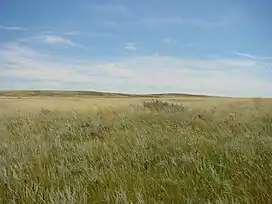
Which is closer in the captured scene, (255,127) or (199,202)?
(199,202)

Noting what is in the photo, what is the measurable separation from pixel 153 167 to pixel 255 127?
429 centimetres

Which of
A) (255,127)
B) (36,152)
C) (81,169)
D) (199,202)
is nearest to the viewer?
(199,202)

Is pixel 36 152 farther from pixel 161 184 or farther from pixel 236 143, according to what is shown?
pixel 236 143

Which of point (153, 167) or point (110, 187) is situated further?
point (153, 167)

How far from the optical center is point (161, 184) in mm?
3768

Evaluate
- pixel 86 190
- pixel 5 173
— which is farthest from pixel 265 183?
pixel 5 173

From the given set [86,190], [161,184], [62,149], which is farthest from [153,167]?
[62,149]

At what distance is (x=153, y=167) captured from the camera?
4.46 m

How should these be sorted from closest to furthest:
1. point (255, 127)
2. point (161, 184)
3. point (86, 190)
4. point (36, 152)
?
1. point (86, 190)
2. point (161, 184)
3. point (36, 152)
4. point (255, 127)

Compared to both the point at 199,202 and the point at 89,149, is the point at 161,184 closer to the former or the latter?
the point at 199,202

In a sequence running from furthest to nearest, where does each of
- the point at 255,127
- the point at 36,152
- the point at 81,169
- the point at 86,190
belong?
1. the point at 255,127
2. the point at 36,152
3. the point at 81,169
4. the point at 86,190

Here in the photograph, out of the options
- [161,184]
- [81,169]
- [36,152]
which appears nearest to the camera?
[161,184]

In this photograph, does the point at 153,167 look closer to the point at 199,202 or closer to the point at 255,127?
the point at 199,202

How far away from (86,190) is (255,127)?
544 cm
